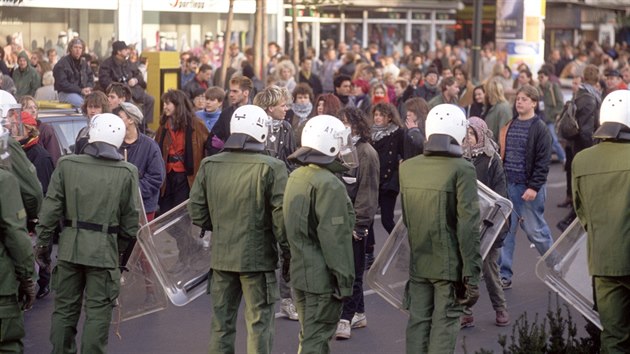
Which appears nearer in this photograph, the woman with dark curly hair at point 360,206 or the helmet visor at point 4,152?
the helmet visor at point 4,152

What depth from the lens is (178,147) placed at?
1123cm

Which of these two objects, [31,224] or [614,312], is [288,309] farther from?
[614,312]

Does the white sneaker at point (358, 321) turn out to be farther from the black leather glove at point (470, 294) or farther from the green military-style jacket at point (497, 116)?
the green military-style jacket at point (497, 116)

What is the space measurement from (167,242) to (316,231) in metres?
1.52

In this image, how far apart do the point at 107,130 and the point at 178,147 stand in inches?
145

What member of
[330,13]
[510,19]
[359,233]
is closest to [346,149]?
[359,233]

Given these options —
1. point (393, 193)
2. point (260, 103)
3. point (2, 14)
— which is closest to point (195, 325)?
point (260, 103)

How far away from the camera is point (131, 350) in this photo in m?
8.65

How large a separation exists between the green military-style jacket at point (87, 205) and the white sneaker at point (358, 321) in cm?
235

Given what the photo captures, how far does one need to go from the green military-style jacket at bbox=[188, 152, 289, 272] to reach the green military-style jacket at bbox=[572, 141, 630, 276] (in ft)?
6.02

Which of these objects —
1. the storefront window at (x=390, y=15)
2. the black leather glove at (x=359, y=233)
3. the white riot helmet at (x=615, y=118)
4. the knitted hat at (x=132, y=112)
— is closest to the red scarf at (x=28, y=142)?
the knitted hat at (x=132, y=112)

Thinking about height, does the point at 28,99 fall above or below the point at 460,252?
above

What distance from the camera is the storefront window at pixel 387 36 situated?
37.0 m

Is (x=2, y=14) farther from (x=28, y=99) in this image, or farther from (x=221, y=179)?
(x=221, y=179)
